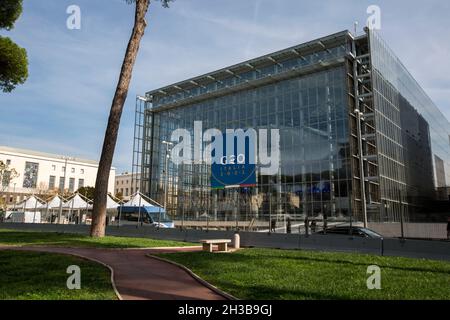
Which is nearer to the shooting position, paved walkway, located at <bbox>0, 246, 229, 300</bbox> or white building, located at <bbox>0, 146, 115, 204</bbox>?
paved walkway, located at <bbox>0, 246, 229, 300</bbox>

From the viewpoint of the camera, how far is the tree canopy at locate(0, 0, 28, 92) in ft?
54.6

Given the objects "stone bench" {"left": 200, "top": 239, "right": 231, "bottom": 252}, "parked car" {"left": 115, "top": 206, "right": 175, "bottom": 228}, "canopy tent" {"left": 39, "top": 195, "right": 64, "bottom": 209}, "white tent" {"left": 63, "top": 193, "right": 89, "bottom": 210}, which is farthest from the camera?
"canopy tent" {"left": 39, "top": 195, "right": 64, "bottom": 209}

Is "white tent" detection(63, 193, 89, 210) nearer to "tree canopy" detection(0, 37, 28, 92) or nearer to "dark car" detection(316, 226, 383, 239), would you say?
"tree canopy" detection(0, 37, 28, 92)

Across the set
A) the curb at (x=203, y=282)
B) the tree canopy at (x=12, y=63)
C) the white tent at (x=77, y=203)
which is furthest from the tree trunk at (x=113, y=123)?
the white tent at (x=77, y=203)

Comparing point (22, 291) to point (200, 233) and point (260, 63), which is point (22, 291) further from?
point (260, 63)

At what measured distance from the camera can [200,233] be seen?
23.9m

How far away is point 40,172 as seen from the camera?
4432 inches

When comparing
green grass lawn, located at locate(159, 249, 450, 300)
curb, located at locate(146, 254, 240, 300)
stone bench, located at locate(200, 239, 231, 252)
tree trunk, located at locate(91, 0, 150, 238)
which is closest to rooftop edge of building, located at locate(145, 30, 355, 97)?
tree trunk, located at locate(91, 0, 150, 238)

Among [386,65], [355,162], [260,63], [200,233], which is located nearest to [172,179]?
[260,63]

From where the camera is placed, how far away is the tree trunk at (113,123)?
1995cm

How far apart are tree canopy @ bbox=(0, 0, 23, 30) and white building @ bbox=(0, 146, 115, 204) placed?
8956 centimetres

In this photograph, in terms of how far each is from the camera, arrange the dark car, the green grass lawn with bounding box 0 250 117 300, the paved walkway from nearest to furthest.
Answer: the green grass lawn with bounding box 0 250 117 300 → the paved walkway → the dark car

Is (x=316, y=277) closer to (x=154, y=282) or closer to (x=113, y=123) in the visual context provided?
(x=154, y=282)

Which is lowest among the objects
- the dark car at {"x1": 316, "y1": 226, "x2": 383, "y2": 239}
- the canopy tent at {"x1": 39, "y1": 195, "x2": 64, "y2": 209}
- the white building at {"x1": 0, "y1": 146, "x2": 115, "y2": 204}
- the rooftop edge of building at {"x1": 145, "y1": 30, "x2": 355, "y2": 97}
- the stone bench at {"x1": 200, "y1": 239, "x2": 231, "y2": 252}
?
the stone bench at {"x1": 200, "y1": 239, "x2": 231, "y2": 252}
